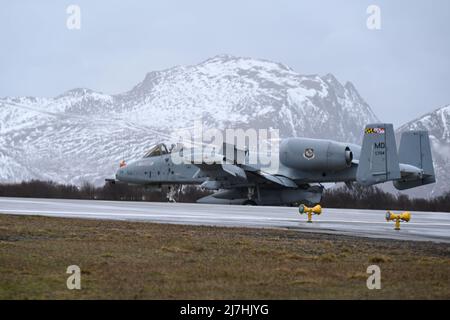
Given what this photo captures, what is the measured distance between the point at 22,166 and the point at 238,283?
11308 cm

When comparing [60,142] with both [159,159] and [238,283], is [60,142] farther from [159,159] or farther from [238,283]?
[238,283]

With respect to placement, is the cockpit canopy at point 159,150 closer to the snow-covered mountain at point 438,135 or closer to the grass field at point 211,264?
the grass field at point 211,264

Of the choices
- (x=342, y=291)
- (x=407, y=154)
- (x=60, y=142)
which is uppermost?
(x=60, y=142)

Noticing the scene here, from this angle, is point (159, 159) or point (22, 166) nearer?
point (159, 159)

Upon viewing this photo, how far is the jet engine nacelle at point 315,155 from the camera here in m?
39.7

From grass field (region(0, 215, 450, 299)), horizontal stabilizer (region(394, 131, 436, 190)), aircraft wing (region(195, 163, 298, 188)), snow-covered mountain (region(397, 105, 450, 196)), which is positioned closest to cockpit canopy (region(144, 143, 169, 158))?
aircraft wing (region(195, 163, 298, 188))

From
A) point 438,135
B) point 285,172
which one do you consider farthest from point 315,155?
point 438,135

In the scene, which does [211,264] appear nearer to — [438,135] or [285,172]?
[285,172]

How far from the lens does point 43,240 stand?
15.5 metres

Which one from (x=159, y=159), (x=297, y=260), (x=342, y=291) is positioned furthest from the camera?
(x=159, y=159)

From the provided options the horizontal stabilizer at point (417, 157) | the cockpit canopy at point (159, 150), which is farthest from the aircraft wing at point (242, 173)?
the horizontal stabilizer at point (417, 157)

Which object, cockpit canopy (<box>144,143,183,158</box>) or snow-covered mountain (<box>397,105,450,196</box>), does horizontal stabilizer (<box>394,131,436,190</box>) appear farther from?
snow-covered mountain (<box>397,105,450,196</box>)

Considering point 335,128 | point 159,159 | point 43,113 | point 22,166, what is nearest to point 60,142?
point 22,166

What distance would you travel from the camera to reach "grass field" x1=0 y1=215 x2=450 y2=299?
948 centimetres
